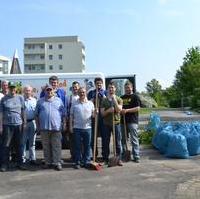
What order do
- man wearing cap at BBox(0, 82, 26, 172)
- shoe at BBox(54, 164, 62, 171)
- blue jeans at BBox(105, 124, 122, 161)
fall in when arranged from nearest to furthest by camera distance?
shoe at BBox(54, 164, 62, 171)
man wearing cap at BBox(0, 82, 26, 172)
blue jeans at BBox(105, 124, 122, 161)

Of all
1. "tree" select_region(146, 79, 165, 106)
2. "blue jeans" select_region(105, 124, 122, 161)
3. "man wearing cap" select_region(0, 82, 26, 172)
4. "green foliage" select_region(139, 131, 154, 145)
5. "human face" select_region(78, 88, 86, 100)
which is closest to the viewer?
"man wearing cap" select_region(0, 82, 26, 172)

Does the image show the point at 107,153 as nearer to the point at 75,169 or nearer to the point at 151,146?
the point at 75,169

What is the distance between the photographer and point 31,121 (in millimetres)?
11523

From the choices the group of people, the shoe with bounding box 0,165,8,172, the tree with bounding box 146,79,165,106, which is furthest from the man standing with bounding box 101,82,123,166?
the tree with bounding box 146,79,165,106

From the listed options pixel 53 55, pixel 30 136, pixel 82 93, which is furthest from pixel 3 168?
pixel 53 55

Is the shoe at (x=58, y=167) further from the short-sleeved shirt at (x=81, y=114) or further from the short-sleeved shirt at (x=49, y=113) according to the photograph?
Answer: the short-sleeved shirt at (x=81, y=114)

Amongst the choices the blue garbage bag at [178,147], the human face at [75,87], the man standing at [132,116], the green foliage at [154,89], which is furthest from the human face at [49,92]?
the green foliage at [154,89]

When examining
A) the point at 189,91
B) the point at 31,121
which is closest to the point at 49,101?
the point at 31,121

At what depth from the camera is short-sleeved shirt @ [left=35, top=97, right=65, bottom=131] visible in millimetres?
10820

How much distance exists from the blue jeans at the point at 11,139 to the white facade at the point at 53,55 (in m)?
118

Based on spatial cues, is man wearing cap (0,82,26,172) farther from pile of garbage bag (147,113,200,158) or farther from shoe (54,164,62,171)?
pile of garbage bag (147,113,200,158)

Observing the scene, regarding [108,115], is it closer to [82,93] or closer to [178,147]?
[82,93]

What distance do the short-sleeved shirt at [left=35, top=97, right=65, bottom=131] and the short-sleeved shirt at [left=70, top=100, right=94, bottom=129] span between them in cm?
33

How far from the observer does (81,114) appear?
11.1 metres
